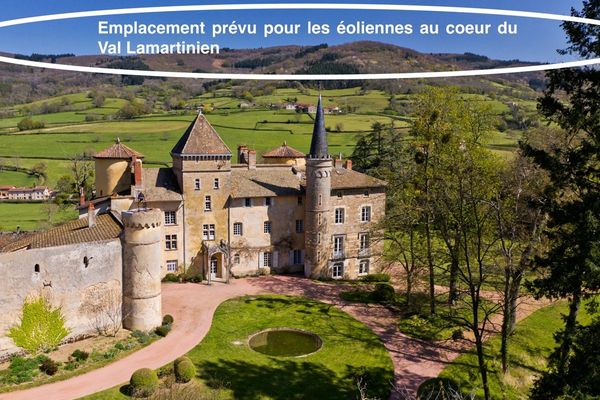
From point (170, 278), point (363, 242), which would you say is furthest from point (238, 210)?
point (363, 242)

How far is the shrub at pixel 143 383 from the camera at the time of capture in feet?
78.6

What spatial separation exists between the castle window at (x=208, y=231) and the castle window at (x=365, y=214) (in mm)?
12999

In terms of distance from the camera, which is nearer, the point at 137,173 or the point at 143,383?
the point at 143,383

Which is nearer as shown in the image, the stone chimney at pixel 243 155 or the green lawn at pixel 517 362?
the green lawn at pixel 517 362

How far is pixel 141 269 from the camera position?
101ft

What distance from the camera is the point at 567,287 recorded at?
1908 cm

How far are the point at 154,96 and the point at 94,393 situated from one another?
117 metres

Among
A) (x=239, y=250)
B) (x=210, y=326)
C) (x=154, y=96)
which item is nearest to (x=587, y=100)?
(x=210, y=326)

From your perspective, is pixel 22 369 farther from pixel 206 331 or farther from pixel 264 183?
pixel 264 183

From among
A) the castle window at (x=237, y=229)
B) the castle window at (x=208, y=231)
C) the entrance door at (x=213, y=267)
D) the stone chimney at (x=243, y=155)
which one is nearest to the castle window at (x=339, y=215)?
the castle window at (x=237, y=229)

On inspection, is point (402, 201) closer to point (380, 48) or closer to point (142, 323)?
point (142, 323)

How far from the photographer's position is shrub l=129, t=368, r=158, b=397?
78.6 feet

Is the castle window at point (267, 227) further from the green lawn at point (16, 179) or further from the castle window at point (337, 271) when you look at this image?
the green lawn at point (16, 179)

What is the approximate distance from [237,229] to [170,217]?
5628mm
